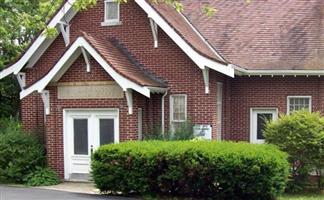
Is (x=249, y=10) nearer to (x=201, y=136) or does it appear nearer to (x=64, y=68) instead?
(x=201, y=136)

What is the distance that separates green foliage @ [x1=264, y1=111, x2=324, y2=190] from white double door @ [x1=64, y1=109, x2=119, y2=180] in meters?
5.14

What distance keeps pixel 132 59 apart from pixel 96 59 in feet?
6.26

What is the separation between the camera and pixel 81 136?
59.9ft

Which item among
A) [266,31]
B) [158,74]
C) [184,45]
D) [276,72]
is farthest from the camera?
[266,31]

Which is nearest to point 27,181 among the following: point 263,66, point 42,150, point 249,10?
point 42,150

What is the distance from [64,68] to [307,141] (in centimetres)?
756

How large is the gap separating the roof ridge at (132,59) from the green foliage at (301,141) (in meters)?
4.29

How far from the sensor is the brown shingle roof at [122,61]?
17.0m

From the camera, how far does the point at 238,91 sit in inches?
778

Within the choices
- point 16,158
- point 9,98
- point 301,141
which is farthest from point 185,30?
point 9,98

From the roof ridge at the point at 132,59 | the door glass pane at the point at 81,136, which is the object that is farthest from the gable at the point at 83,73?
the roof ridge at the point at 132,59

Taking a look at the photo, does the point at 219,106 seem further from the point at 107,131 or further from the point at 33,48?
the point at 33,48

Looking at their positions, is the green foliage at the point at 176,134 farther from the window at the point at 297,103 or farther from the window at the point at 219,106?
the window at the point at 297,103

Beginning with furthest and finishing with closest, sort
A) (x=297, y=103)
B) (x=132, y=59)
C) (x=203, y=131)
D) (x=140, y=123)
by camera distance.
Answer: (x=297, y=103) < (x=132, y=59) < (x=140, y=123) < (x=203, y=131)
